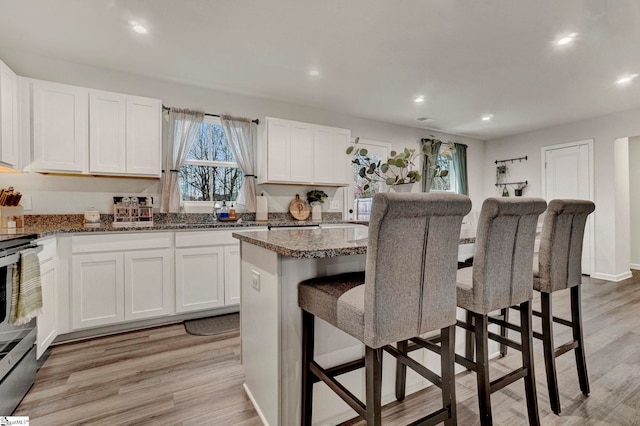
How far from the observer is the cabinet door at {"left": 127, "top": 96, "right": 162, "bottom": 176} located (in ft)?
10.3

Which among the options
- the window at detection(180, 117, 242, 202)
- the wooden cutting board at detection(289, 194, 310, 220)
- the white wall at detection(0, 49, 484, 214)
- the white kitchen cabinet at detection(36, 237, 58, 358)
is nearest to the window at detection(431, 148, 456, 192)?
the white wall at detection(0, 49, 484, 214)

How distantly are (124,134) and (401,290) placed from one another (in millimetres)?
3170

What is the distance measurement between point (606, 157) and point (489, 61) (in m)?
3.40

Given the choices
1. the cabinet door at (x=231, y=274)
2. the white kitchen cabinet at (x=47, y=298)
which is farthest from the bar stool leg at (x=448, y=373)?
the white kitchen cabinet at (x=47, y=298)

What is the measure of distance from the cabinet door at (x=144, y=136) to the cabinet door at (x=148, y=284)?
90 centimetres

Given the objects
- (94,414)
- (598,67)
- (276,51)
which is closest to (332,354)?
(94,414)

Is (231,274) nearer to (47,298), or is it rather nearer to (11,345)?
(47,298)

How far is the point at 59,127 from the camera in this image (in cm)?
286

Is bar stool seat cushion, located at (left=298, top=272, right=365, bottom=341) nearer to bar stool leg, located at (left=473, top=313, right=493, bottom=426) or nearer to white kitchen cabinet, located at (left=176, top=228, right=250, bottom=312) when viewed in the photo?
bar stool leg, located at (left=473, top=313, right=493, bottom=426)

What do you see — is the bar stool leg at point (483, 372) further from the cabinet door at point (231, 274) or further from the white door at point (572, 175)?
the white door at point (572, 175)

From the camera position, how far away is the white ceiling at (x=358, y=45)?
2305 millimetres

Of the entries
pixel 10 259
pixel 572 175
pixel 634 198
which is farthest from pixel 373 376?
pixel 634 198

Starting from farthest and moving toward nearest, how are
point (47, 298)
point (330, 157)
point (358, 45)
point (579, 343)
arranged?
point (330, 157) < point (358, 45) < point (47, 298) < point (579, 343)

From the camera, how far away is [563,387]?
6.55 feet
